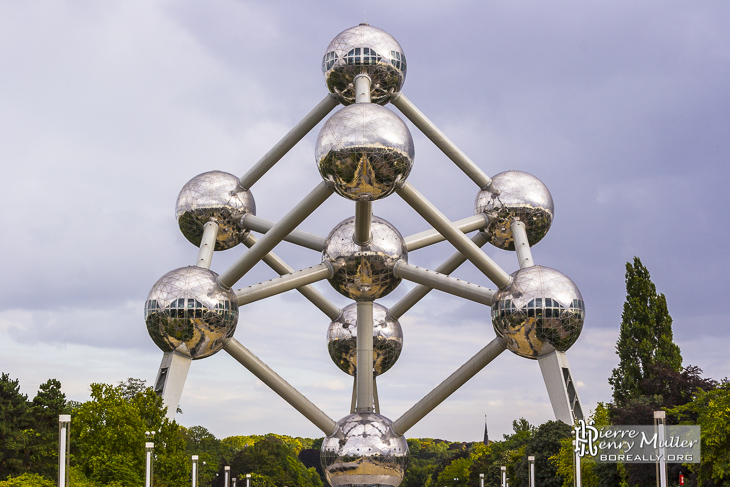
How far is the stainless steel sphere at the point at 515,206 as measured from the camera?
862 inches

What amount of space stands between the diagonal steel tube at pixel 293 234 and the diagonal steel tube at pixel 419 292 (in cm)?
255

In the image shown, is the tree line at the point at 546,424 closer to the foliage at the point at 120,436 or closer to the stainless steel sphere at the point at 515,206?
the foliage at the point at 120,436

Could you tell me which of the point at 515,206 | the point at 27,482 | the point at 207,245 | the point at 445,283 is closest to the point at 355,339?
the point at 445,283

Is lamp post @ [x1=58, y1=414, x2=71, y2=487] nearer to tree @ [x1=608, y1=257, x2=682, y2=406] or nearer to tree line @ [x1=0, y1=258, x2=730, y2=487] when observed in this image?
tree line @ [x1=0, y1=258, x2=730, y2=487]

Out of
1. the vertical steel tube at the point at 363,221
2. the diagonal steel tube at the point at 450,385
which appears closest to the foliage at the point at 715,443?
the diagonal steel tube at the point at 450,385

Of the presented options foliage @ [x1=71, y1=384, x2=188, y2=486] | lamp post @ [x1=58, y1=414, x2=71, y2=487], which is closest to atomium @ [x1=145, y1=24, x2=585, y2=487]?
lamp post @ [x1=58, y1=414, x2=71, y2=487]

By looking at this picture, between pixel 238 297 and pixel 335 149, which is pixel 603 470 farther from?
pixel 335 149

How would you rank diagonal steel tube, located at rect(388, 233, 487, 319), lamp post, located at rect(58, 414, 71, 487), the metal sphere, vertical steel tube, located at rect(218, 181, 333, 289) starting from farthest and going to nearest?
diagonal steel tube, located at rect(388, 233, 487, 319) → the metal sphere → vertical steel tube, located at rect(218, 181, 333, 289) → lamp post, located at rect(58, 414, 71, 487)

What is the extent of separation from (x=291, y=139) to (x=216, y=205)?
2.34 meters

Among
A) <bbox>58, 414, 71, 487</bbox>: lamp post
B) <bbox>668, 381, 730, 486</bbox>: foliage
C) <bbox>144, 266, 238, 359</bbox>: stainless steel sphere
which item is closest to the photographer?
<bbox>58, 414, 71, 487</bbox>: lamp post

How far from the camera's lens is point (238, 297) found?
19.5 meters

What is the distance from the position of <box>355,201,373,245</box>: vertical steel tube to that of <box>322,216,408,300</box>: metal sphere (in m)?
0.18

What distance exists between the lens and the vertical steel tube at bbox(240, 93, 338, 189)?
69.6 ft

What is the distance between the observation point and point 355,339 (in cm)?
2184
